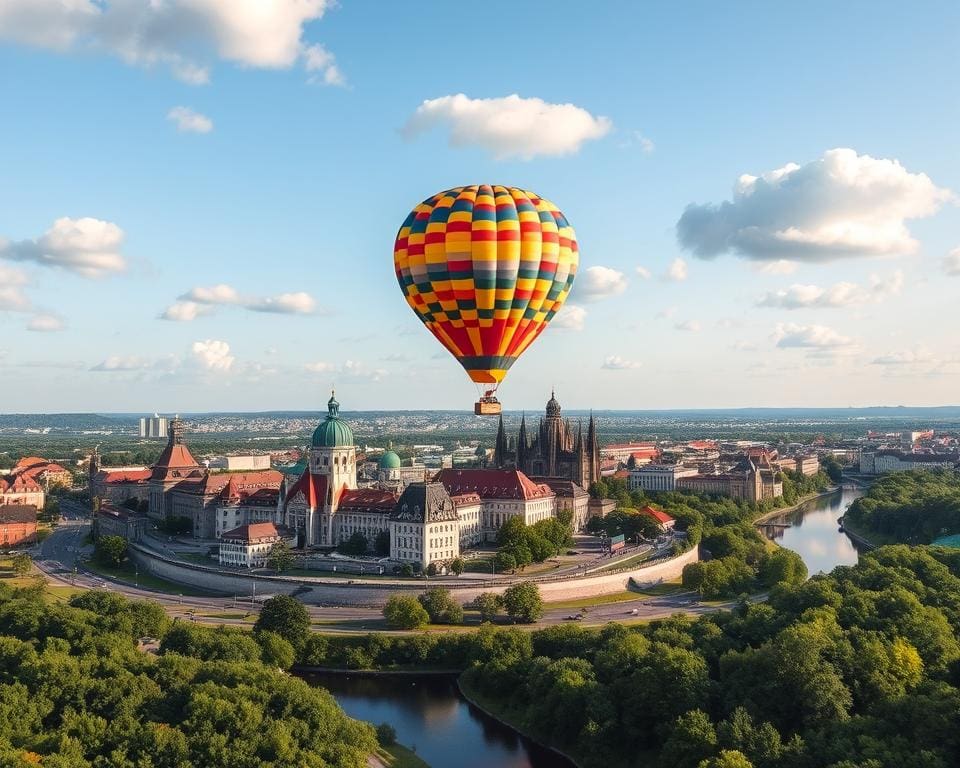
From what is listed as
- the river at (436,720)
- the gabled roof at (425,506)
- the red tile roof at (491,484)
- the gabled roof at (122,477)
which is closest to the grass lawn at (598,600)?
the gabled roof at (425,506)

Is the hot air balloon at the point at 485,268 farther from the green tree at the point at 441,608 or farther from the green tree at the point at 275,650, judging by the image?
the green tree at the point at 441,608

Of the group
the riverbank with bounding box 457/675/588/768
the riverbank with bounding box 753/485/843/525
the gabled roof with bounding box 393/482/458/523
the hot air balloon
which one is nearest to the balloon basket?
the hot air balloon

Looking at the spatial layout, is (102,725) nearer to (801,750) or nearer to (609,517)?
(801,750)

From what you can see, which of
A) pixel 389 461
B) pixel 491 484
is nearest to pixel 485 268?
pixel 491 484

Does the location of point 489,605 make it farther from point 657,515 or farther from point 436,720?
point 657,515

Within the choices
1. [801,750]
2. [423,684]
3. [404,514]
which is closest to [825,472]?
[404,514]

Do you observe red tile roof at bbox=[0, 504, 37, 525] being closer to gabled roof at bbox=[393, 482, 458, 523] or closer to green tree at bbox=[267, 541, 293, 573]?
green tree at bbox=[267, 541, 293, 573]
